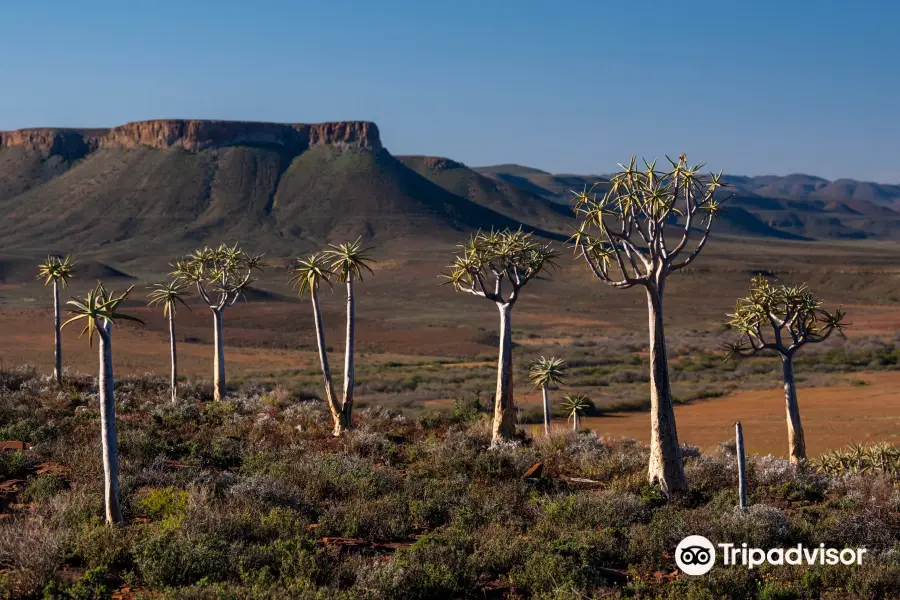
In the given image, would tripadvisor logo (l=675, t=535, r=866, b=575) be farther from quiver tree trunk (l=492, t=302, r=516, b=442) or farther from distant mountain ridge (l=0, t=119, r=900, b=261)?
distant mountain ridge (l=0, t=119, r=900, b=261)

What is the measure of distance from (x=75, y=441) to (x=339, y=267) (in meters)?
6.97

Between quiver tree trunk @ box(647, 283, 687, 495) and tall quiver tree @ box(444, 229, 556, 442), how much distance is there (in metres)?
4.94

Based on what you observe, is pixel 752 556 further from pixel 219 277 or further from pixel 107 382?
pixel 219 277

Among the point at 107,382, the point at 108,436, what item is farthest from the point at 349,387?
the point at 107,382

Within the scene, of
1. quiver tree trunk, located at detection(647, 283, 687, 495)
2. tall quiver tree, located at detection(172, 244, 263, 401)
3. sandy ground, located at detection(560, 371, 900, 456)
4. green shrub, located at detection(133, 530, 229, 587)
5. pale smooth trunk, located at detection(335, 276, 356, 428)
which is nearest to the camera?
green shrub, located at detection(133, 530, 229, 587)

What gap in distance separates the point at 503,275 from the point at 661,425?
257 inches

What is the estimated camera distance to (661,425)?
13.8m

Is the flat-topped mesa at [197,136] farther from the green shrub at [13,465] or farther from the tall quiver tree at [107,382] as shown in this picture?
the tall quiver tree at [107,382]

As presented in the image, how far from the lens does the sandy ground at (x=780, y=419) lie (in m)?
24.2

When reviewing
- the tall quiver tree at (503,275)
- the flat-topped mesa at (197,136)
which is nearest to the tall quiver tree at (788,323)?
the tall quiver tree at (503,275)

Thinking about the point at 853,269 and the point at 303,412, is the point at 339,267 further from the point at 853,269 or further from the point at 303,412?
the point at 853,269

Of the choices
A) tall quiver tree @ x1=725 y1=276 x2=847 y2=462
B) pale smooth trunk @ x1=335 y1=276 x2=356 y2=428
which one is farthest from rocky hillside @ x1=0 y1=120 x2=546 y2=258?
tall quiver tree @ x1=725 y1=276 x2=847 y2=462

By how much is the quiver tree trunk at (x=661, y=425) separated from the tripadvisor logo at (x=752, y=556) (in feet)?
8.55

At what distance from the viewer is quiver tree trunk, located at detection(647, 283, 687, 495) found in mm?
13664
